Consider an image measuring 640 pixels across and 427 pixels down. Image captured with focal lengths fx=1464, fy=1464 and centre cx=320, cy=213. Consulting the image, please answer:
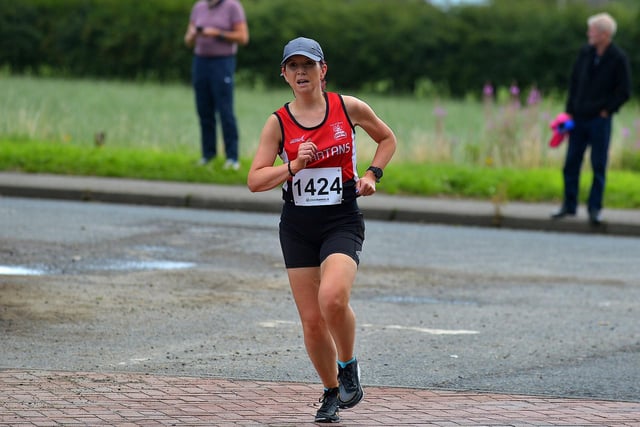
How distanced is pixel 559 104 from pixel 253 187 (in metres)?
31.4

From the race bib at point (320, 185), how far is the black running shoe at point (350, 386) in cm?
78

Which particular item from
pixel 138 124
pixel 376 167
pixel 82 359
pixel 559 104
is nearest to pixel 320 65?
pixel 376 167

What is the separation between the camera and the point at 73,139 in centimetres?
2214

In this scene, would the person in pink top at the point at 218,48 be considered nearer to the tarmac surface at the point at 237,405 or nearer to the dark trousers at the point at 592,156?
the dark trousers at the point at 592,156

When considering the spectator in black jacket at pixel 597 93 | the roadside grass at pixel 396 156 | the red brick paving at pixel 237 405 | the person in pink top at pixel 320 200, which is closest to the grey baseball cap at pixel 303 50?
the person in pink top at pixel 320 200

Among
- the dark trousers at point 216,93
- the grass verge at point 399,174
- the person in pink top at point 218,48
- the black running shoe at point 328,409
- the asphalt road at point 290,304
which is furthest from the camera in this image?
the grass verge at point 399,174

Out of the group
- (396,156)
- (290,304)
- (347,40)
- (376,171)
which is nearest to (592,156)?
(396,156)

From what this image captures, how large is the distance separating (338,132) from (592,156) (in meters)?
9.66

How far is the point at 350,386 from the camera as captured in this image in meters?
6.82

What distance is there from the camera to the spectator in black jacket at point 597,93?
51.2 ft

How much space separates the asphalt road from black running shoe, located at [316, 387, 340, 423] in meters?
1.12

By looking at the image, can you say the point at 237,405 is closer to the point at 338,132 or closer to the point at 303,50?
the point at 338,132

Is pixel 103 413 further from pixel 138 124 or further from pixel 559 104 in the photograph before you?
pixel 559 104

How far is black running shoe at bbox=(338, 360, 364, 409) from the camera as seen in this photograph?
6.81m
